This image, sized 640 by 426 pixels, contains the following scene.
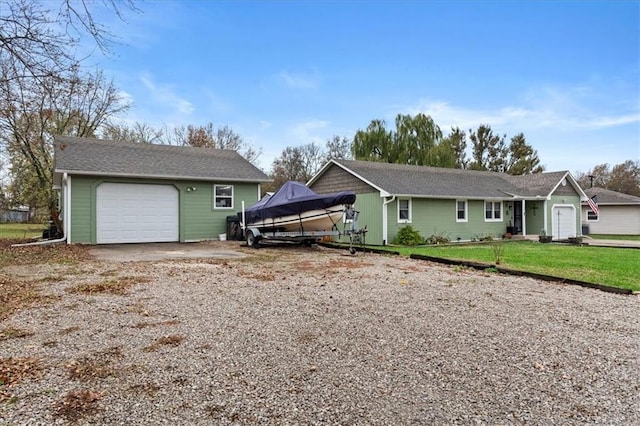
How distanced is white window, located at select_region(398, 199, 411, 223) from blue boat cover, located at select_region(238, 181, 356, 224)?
12.7 feet

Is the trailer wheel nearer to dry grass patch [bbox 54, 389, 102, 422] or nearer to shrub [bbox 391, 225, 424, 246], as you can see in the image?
shrub [bbox 391, 225, 424, 246]

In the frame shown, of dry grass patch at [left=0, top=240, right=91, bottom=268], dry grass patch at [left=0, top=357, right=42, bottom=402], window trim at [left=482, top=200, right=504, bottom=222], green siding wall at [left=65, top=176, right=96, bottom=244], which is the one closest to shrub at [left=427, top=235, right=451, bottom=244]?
window trim at [left=482, top=200, right=504, bottom=222]

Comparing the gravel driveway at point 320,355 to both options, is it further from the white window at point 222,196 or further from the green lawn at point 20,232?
the green lawn at point 20,232

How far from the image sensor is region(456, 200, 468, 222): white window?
19.9 m

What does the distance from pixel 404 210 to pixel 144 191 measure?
10764mm

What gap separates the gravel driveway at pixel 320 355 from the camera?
284cm

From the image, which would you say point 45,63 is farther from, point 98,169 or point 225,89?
point 225,89

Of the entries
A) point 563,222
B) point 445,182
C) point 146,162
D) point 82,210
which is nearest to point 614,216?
point 563,222

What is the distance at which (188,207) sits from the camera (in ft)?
55.9

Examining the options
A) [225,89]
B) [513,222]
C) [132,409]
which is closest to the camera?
[132,409]

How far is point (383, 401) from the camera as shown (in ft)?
9.81

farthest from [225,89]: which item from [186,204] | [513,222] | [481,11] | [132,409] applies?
[132,409]

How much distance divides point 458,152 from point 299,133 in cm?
1789

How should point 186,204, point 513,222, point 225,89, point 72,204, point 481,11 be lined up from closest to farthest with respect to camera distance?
1. point 481,11
2. point 72,204
3. point 186,204
4. point 225,89
5. point 513,222
